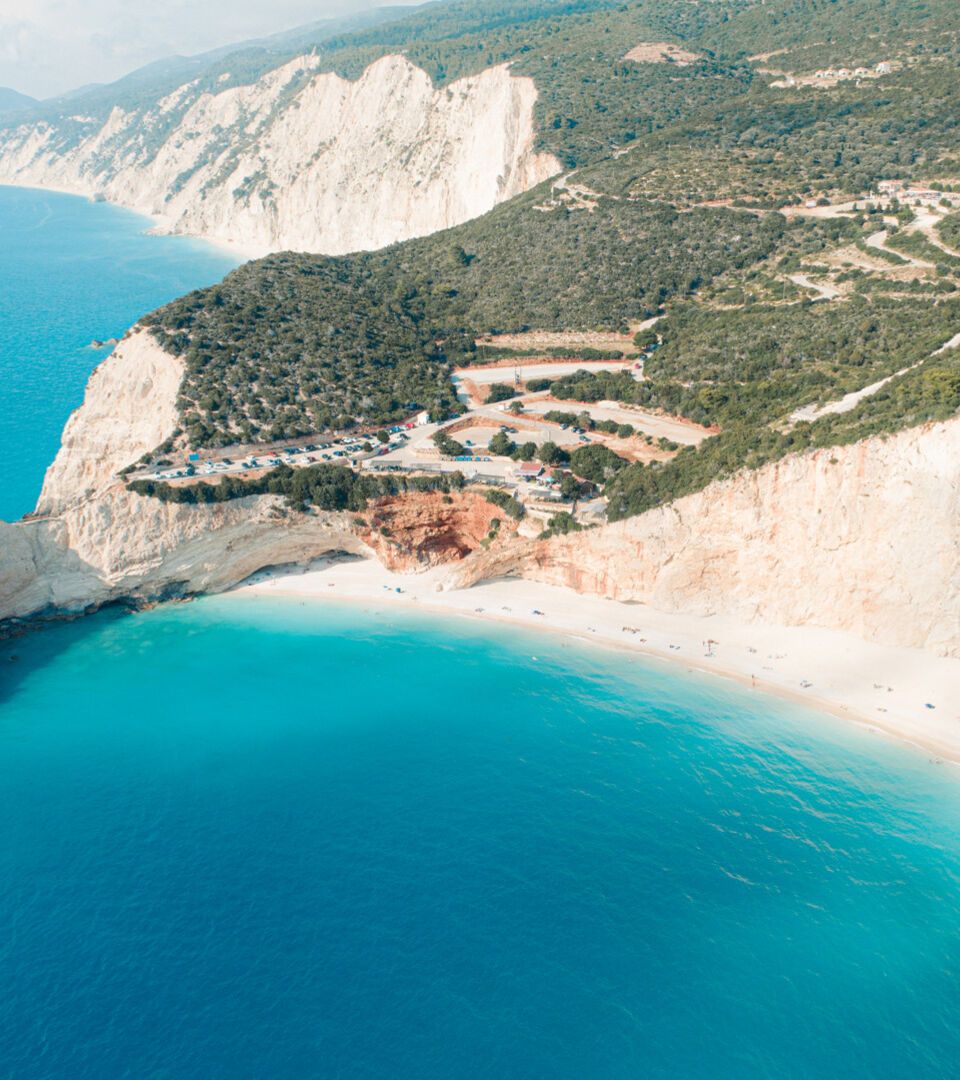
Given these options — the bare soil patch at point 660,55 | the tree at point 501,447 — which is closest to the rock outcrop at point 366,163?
the bare soil patch at point 660,55

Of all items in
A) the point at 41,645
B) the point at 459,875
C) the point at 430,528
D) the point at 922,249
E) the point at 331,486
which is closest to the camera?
the point at 459,875

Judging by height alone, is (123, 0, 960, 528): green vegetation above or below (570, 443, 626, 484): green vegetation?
above

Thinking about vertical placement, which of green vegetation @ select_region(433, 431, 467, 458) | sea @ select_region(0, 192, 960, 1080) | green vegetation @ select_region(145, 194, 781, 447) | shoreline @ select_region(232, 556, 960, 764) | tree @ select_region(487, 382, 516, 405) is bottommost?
sea @ select_region(0, 192, 960, 1080)

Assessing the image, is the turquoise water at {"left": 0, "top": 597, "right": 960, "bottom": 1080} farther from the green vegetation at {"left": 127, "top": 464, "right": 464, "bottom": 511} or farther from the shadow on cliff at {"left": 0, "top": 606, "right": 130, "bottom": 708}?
the green vegetation at {"left": 127, "top": 464, "right": 464, "bottom": 511}

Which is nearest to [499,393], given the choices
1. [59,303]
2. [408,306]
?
[408,306]

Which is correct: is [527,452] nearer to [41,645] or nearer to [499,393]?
[499,393]

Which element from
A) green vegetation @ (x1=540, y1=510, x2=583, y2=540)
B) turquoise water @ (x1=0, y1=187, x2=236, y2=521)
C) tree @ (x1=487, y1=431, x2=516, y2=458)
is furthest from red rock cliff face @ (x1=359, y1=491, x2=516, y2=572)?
turquoise water @ (x1=0, y1=187, x2=236, y2=521)
